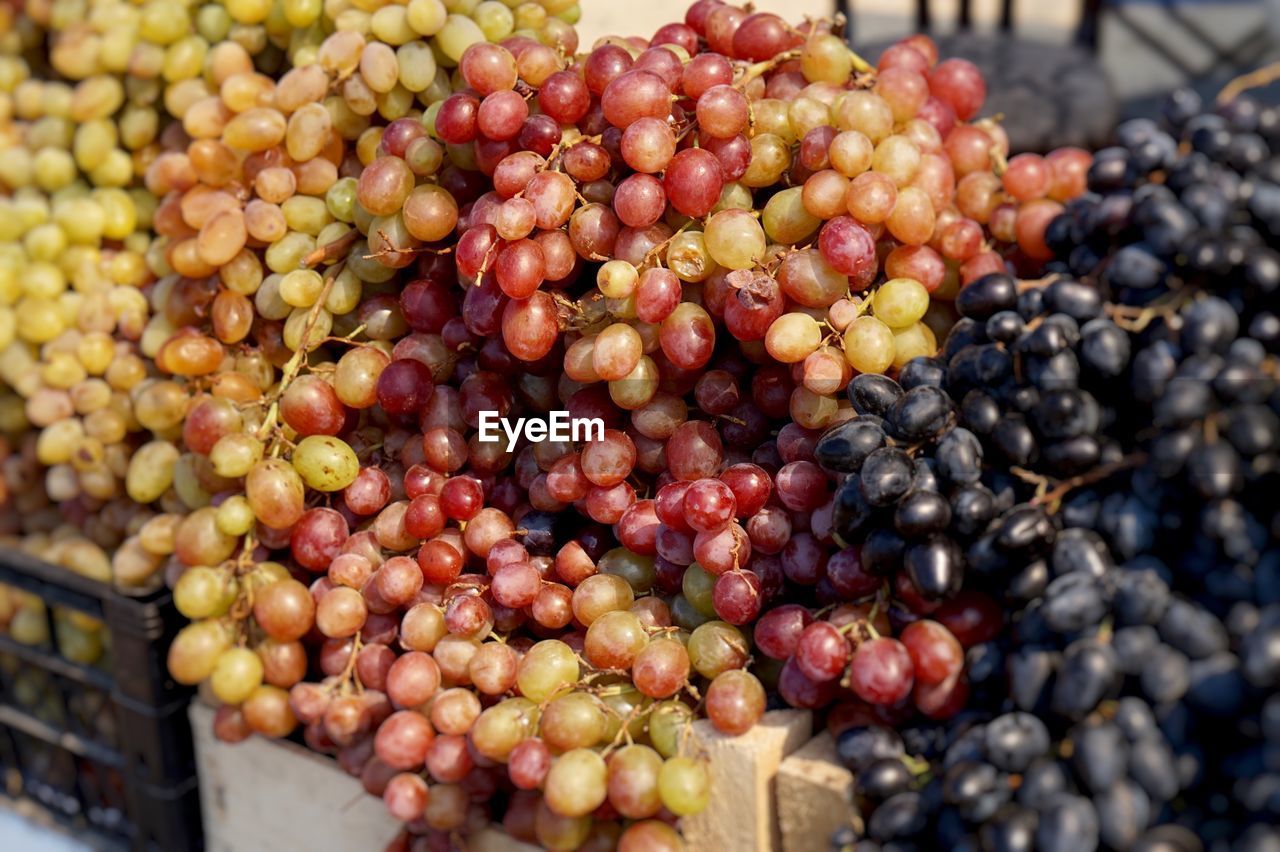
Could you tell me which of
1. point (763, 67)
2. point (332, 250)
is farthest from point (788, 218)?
point (332, 250)

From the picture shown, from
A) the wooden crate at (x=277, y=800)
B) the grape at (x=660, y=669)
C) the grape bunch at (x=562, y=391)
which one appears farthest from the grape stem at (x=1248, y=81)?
the wooden crate at (x=277, y=800)

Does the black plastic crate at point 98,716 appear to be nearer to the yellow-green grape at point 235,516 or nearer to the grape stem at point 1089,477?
the yellow-green grape at point 235,516

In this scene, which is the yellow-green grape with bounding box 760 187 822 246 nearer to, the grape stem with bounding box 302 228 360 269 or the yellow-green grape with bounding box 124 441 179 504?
the grape stem with bounding box 302 228 360 269

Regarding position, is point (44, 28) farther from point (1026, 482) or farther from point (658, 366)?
point (1026, 482)

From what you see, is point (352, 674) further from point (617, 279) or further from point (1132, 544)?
point (1132, 544)

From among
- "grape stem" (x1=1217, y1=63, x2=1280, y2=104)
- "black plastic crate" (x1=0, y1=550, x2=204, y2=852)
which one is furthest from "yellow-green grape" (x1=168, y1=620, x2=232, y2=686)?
"grape stem" (x1=1217, y1=63, x2=1280, y2=104)

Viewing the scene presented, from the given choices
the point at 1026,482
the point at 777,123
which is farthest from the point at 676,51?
the point at 1026,482

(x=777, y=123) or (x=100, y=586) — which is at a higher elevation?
(x=777, y=123)
